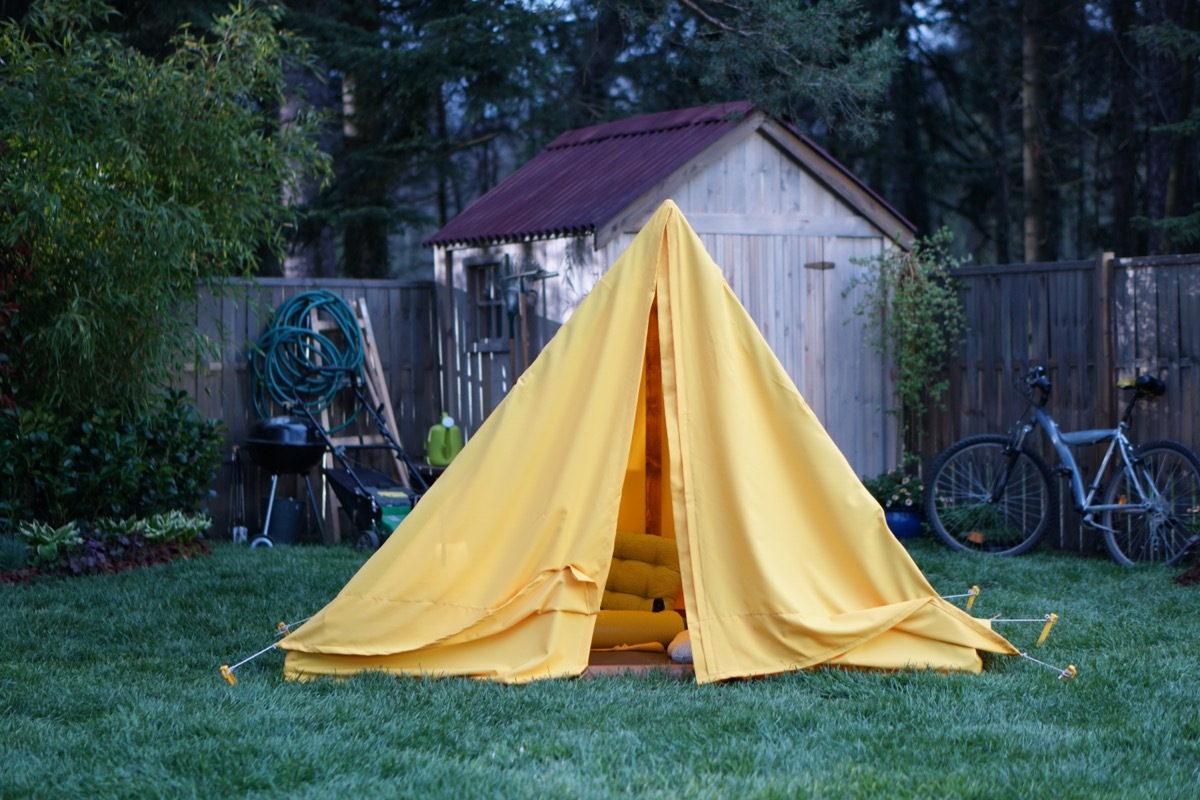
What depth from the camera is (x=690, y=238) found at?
17.1 feet

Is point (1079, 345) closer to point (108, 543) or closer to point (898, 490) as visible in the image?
point (898, 490)

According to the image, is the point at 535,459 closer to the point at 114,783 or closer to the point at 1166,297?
the point at 114,783

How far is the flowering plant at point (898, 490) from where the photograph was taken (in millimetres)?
8695

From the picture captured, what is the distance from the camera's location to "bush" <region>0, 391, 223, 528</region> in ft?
24.8

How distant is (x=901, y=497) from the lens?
28.8 feet

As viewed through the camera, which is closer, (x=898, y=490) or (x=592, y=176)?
(x=898, y=490)

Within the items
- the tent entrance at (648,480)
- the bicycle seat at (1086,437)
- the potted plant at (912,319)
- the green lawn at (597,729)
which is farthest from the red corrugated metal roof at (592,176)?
the green lawn at (597,729)

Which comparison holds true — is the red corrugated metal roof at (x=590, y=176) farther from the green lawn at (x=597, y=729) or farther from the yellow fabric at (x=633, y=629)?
the green lawn at (x=597, y=729)

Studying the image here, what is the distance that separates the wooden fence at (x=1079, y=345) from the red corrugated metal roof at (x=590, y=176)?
6.59ft

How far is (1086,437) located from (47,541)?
224 inches

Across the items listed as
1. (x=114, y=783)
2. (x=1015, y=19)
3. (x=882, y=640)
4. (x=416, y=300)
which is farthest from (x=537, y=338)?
(x=1015, y=19)

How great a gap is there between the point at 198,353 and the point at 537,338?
86.6 inches

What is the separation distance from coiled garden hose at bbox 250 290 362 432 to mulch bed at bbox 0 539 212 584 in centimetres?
123

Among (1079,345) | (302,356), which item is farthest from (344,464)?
(1079,345)
